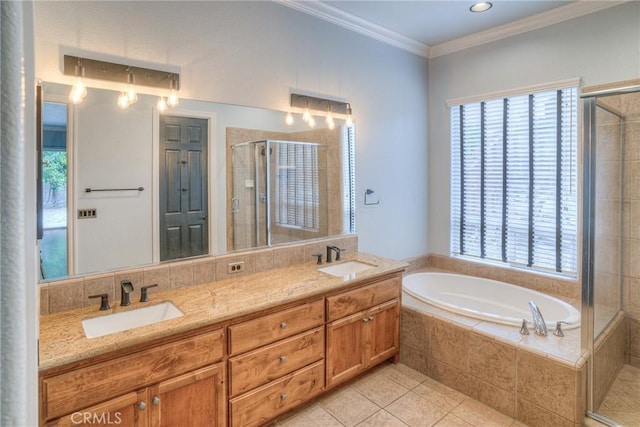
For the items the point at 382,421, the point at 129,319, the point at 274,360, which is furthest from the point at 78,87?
the point at 382,421

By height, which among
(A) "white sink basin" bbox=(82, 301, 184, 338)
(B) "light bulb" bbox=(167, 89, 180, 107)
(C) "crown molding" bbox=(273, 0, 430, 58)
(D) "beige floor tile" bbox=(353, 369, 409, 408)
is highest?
(C) "crown molding" bbox=(273, 0, 430, 58)

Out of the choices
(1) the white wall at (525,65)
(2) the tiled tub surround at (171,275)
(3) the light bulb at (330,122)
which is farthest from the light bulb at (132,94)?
(1) the white wall at (525,65)

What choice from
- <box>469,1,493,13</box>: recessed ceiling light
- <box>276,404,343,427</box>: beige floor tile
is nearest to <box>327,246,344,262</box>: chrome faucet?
<box>276,404,343,427</box>: beige floor tile

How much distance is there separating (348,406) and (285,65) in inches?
98.5

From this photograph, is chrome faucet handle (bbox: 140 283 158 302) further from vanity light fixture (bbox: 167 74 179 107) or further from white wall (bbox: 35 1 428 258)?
vanity light fixture (bbox: 167 74 179 107)

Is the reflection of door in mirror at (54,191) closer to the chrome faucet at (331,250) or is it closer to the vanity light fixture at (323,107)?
the vanity light fixture at (323,107)

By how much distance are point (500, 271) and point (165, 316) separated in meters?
3.10

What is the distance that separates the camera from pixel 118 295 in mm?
2055

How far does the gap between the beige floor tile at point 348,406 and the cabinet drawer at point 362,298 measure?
1.91ft

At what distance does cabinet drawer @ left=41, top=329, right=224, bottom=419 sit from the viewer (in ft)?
4.70

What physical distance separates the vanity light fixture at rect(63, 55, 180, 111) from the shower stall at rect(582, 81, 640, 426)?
2496 millimetres

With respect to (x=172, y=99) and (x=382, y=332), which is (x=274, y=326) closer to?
(x=382, y=332)

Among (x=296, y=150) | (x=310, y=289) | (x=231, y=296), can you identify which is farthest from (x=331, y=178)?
(x=231, y=296)

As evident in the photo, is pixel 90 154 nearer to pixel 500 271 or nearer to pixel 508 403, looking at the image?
pixel 508 403
